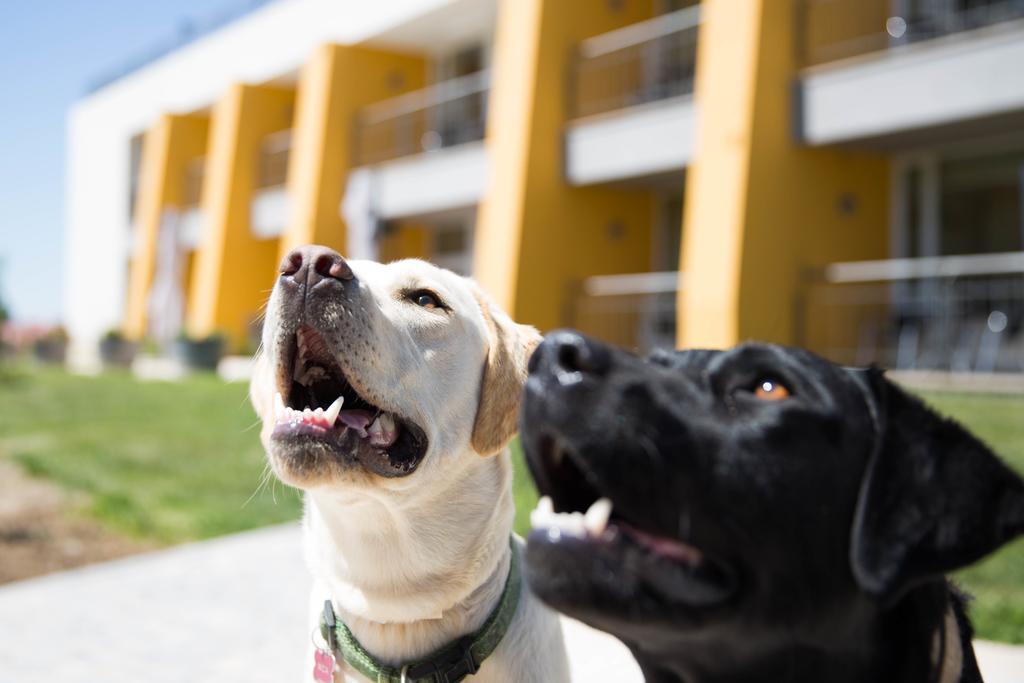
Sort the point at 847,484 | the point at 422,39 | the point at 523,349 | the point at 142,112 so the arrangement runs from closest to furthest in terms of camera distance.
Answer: the point at 847,484 → the point at 523,349 → the point at 422,39 → the point at 142,112

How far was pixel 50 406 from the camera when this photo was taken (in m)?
14.3

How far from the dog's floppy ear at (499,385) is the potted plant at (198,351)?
64.8ft

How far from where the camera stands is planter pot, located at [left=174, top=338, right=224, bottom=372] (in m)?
21.2

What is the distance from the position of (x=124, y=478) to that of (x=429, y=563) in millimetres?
7110

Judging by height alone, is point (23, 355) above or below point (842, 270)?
below

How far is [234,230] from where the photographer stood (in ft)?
80.5

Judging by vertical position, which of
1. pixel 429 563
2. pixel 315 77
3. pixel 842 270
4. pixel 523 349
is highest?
pixel 315 77

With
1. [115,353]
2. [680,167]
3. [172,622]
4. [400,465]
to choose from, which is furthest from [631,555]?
[115,353]

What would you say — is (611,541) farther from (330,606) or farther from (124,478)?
(124,478)

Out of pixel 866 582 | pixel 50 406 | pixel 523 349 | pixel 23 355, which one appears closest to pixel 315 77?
pixel 50 406

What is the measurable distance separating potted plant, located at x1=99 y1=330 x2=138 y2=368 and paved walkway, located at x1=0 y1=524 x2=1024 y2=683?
65.5 ft

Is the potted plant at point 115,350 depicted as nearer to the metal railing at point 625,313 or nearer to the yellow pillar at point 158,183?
the yellow pillar at point 158,183

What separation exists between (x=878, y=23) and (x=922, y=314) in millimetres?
4336

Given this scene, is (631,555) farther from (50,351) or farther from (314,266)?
(50,351)
